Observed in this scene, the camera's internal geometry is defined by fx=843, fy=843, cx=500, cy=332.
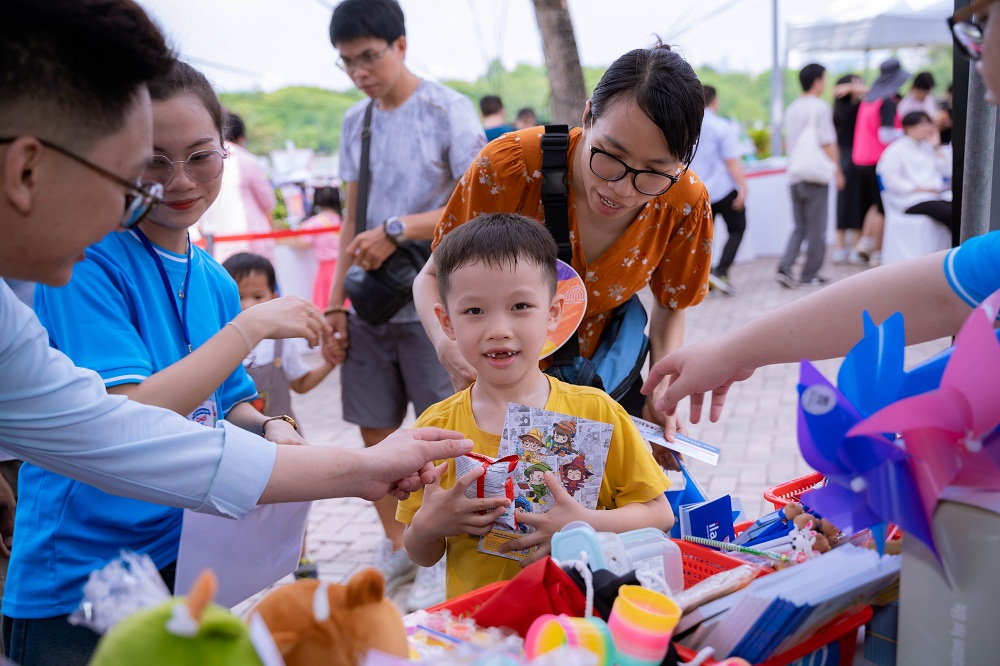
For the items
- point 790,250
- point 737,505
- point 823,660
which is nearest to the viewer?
point 823,660

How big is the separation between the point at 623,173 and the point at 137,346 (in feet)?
3.90

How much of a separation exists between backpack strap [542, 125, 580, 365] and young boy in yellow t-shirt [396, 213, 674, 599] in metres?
0.25

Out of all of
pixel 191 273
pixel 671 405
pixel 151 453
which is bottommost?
pixel 671 405

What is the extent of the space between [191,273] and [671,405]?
109cm

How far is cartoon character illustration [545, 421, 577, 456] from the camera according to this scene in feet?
5.54

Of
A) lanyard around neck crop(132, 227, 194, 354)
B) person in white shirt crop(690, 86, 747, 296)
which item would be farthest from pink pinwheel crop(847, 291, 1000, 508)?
person in white shirt crop(690, 86, 747, 296)

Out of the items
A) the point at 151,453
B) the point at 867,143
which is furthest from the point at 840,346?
the point at 867,143

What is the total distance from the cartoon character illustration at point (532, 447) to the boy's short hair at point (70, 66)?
0.93 m

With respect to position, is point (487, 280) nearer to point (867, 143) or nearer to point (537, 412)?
point (537, 412)

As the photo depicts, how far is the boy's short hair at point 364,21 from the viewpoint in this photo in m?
3.39

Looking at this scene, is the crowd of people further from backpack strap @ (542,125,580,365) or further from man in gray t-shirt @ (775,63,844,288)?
man in gray t-shirt @ (775,63,844,288)

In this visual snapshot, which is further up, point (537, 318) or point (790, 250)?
point (537, 318)

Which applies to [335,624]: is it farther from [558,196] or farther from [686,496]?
[558,196]

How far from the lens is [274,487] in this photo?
1.44 meters
